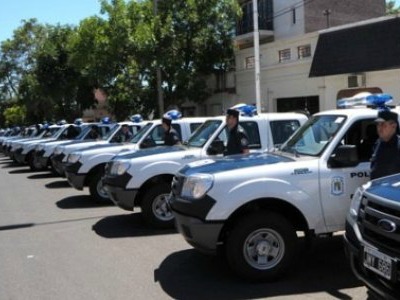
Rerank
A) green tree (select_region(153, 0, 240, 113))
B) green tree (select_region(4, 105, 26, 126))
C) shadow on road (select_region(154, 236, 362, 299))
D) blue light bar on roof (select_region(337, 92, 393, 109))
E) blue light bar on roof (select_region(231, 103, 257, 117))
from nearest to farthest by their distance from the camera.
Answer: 1. shadow on road (select_region(154, 236, 362, 299))
2. blue light bar on roof (select_region(337, 92, 393, 109))
3. blue light bar on roof (select_region(231, 103, 257, 117))
4. green tree (select_region(153, 0, 240, 113))
5. green tree (select_region(4, 105, 26, 126))

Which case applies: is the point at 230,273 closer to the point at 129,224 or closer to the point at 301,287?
the point at 301,287

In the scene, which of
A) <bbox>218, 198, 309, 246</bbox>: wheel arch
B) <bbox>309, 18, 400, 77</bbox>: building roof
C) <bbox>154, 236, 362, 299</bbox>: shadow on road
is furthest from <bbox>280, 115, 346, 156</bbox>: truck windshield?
<bbox>309, 18, 400, 77</bbox>: building roof

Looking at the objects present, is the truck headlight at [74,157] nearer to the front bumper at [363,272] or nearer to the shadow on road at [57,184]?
the shadow on road at [57,184]

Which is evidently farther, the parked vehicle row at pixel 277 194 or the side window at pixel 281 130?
the side window at pixel 281 130

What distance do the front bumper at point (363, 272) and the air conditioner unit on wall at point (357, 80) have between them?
53.4 feet

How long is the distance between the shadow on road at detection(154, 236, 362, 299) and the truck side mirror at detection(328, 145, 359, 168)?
108 centimetres

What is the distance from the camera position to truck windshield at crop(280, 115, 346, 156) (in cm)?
620

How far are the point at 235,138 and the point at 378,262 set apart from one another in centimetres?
394

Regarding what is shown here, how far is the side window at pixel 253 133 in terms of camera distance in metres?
9.06

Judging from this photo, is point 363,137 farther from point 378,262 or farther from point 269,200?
point 378,262

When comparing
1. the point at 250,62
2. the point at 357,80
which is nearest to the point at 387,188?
the point at 357,80

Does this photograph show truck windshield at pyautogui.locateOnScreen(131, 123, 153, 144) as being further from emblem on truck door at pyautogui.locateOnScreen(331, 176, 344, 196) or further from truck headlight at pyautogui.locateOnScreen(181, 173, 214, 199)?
emblem on truck door at pyautogui.locateOnScreen(331, 176, 344, 196)

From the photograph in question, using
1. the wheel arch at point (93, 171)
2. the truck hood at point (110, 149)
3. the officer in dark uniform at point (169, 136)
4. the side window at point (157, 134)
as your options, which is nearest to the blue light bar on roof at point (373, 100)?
the officer in dark uniform at point (169, 136)

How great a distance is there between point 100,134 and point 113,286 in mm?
11838
